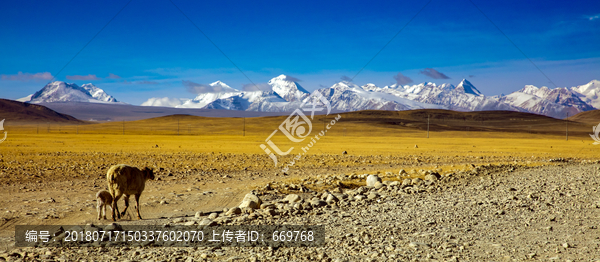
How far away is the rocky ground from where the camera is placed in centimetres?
589

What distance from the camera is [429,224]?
7.58 metres

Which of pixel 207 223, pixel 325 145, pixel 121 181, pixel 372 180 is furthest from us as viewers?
pixel 325 145

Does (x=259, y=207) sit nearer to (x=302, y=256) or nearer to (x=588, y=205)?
(x=302, y=256)

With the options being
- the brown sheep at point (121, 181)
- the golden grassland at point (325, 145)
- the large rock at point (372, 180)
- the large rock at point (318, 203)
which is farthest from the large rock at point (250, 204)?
the golden grassland at point (325, 145)

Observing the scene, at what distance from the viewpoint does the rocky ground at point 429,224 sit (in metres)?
5.89

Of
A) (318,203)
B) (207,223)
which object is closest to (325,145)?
(318,203)

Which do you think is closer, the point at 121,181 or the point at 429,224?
the point at 429,224

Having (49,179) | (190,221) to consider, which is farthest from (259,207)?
(49,179)

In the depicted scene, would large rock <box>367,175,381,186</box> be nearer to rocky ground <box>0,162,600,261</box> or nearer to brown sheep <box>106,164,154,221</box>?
rocky ground <box>0,162,600,261</box>

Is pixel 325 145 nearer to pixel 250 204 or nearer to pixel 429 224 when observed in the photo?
pixel 250 204

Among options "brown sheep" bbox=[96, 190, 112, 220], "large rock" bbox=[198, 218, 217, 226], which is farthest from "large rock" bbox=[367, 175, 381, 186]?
"brown sheep" bbox=[96, 190, 112, 220]

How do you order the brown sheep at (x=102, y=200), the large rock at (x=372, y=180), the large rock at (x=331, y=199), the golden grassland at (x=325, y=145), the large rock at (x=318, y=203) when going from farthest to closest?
1. the golden grassland at (x=325, y=145)
2. the large rock at (x=372, y=180)
3. the large rock at (x=331, y=199)
4. the large rock at (x=318, y=203)
5. the brown sheep at (x=102, y=200)

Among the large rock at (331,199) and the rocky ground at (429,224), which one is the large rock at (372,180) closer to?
the rocky ground at (429,224)

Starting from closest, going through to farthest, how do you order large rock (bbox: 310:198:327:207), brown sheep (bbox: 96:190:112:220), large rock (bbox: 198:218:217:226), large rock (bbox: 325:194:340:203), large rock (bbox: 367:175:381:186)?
1. large rock (bbox: 198:218:217:226)
2. brown sheep (bbox: 96:190:112:220)
3. large rock (bbox: 310:198:327:207)
4. large rock (bbox: 325:194:340:203)
5. large rock (bbox: 367:175:381:186)
